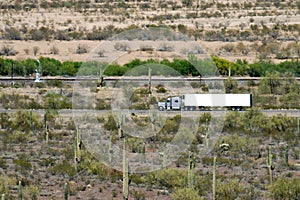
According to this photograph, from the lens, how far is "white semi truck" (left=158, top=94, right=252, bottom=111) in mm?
51094

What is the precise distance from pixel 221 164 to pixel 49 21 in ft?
197

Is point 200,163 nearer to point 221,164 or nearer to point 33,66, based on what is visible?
point 221,164

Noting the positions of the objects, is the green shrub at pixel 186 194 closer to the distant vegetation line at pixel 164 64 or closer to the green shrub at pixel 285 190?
the green shrub at pixel 285 190

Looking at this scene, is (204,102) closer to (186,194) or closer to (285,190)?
(285,190)

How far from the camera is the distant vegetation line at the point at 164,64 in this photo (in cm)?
6456

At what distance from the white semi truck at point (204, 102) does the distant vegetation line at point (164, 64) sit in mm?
10806

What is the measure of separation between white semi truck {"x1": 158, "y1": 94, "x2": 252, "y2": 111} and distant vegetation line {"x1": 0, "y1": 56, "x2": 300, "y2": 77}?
35.5 feet

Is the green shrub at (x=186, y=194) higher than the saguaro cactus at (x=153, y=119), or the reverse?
the green shrub at (x=186, y=194)

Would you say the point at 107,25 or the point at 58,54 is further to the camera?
the point at 107,25

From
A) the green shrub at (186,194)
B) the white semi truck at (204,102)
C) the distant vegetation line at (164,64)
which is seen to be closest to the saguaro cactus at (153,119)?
the white semi truck at (204,102)

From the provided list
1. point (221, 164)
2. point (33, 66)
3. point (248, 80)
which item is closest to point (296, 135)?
point (221, 164)

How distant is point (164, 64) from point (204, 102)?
565 inches

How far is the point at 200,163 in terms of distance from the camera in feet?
121

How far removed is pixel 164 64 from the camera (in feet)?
214
